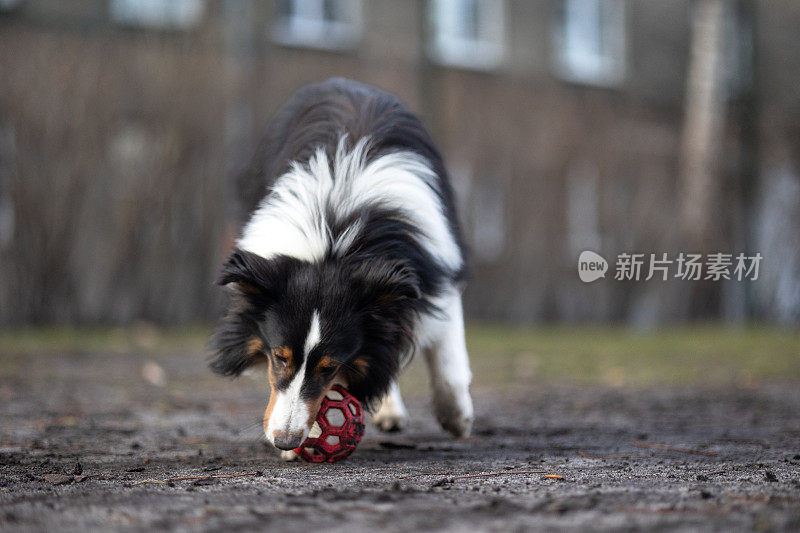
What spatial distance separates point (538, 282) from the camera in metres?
16.3

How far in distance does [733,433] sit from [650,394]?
204 centimetres

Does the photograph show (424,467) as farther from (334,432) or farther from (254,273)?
(254,273)

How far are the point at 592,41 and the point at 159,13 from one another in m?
9.98

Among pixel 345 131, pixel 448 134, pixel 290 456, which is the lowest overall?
pixel 290 456

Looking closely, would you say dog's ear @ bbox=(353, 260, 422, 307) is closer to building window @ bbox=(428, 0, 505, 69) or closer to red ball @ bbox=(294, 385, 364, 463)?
red ball @ bbox=(294, 385, 364, 463)

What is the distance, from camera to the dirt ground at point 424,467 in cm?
283

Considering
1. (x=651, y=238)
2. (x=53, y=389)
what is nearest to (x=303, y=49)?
(x=651, y=238)

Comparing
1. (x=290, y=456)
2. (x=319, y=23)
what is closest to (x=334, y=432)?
(x=290, y=456)

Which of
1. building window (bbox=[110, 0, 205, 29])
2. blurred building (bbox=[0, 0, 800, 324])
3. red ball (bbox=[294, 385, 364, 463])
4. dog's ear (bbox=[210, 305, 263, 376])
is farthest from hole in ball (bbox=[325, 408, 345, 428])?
building window (bbox=[110, 0, 205, 29])

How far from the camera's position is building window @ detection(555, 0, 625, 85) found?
20.0 meters

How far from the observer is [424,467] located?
3.88 m

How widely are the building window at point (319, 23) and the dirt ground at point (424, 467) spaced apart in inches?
417

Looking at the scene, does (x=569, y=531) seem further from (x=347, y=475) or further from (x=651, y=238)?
(x=651, y=238)

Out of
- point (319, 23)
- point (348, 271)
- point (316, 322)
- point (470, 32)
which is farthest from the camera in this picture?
point (470, 32)
